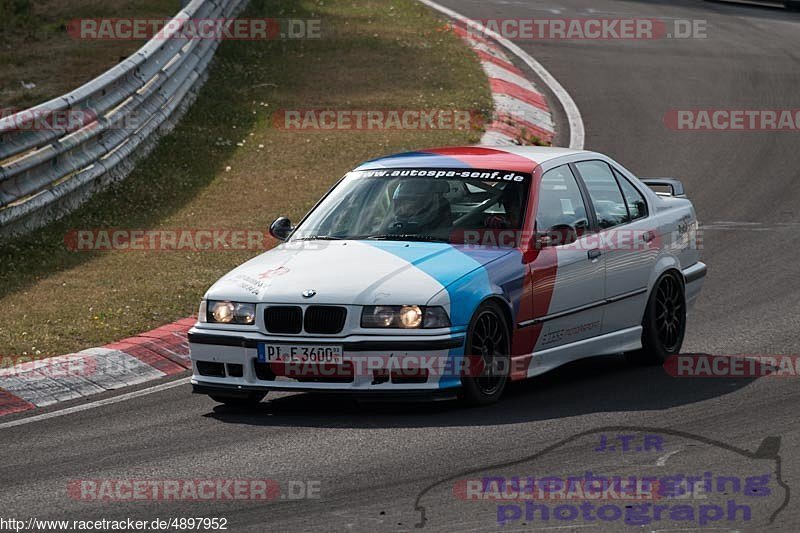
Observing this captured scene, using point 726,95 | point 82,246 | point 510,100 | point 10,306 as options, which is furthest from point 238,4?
point 10,306

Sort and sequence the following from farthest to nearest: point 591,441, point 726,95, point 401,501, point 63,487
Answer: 1. point 726,95
2. point 591,441
3. point 63,487
4. point 401,501

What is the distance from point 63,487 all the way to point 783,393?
429 cm

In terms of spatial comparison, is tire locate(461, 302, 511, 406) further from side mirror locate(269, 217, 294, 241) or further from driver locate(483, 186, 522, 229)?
side mirror locate(269, 217, 294, 241)

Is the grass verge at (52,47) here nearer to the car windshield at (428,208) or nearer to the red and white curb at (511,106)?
the red and white curb at (511,106)

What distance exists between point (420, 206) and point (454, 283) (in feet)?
3.48

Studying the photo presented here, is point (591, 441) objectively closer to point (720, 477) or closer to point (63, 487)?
point (720, 477)

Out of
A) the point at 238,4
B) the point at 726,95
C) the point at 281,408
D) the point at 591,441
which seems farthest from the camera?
the point at 238,4

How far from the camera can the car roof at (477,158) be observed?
30.7 ft

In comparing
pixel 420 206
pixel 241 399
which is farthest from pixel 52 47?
pixel 241 399

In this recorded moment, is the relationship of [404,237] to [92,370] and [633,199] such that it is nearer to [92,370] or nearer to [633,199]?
[633,199]

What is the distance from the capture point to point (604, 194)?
978cm

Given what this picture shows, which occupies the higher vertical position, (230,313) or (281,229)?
(281,229)

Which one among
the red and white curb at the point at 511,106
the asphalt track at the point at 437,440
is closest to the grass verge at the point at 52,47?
the red and white curb at the point at 511,106

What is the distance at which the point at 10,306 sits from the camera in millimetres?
11273
